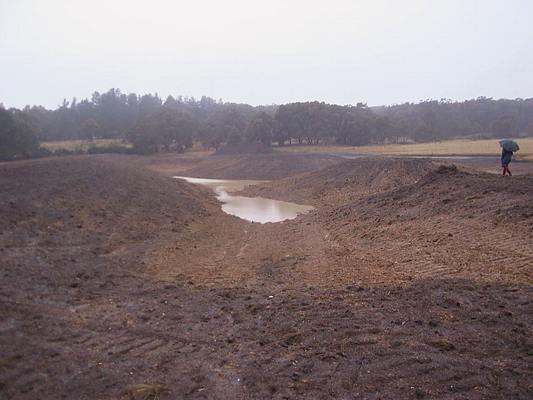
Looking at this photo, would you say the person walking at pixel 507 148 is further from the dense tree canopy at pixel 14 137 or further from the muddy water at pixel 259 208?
the dense tree canopy at pixel 14 137

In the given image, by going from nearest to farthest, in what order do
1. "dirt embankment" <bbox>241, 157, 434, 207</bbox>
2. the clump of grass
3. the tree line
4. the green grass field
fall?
the clump of grass
"dirt embankment" <bbox>241, 157, 434, 207</bbox>
the green grass field
the tree line

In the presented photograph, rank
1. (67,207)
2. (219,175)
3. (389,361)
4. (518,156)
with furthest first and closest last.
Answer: (219,175)
(518,156)
(67,207)
(389,361)

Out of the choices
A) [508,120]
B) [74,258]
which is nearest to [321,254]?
[74,258]

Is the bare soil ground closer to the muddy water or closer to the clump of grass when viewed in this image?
the clump of grass

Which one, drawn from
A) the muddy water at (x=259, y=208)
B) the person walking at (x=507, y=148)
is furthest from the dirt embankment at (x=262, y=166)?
the person walking at (x=507, y=148)

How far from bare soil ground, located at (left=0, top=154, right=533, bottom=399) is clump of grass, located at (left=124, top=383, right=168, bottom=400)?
0.04 m

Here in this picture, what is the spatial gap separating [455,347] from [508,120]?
3128 inches

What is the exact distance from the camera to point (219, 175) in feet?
151

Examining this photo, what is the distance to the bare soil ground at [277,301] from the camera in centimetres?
515

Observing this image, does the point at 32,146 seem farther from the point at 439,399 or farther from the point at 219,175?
the point at 439,399

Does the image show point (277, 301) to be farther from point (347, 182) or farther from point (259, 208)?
point (347, 182)

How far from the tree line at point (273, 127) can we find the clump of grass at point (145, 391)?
147 ft

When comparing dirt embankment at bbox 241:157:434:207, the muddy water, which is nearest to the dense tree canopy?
the muddy water

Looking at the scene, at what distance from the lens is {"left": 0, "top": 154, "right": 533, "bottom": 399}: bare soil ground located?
5.15 meters
